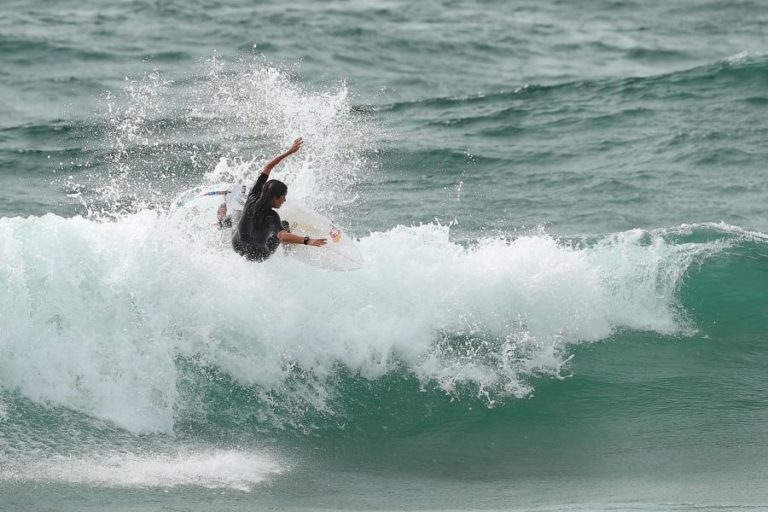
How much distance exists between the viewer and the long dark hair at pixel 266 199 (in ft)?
35.1

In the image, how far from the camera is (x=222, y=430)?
10430 mm

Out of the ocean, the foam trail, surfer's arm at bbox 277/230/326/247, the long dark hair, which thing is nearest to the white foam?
the ocean

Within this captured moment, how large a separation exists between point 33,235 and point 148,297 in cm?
146

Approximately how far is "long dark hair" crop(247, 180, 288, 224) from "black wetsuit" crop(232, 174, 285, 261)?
0.01 m

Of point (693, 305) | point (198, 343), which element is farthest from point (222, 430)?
point (693, 305)

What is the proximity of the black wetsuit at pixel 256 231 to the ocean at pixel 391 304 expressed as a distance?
25.9 inches

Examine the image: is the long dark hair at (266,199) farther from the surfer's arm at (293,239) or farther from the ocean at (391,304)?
the ocean at (391,304)

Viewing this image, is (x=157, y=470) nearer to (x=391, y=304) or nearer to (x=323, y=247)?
(x=323, y=247)

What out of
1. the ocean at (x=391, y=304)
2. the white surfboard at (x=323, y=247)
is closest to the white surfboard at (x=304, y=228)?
the white surfboard at (x=323, y=247)

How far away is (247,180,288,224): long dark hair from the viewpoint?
1069cm

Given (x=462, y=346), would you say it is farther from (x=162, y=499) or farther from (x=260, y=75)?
(x=260, y=75)

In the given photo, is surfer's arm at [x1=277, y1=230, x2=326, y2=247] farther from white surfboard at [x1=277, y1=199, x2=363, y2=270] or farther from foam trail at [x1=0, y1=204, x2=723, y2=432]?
foam trail at [x1=0, y1=204, x2=723, y2=432]

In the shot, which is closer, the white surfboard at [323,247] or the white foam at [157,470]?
the white foam at [157,470]

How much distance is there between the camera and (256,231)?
430 inches
